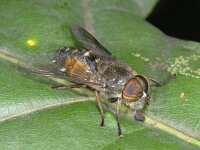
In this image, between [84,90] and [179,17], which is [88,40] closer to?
[84,90]

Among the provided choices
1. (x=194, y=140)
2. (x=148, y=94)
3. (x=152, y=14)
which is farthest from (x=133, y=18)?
(x=194, y=140)

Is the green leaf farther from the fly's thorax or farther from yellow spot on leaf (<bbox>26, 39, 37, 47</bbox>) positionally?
the fly's thorax

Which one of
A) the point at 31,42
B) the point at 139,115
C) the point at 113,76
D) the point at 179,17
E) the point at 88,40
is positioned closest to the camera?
the point at 139,115

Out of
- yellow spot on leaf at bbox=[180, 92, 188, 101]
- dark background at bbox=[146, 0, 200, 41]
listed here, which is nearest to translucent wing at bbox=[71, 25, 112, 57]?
yellow spot on leaf at bbox=[180, 92, 188, 101]

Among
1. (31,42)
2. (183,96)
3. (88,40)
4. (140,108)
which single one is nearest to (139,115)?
(140,108)

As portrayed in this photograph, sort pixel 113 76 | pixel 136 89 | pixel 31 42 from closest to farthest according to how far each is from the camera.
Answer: pixel 136 89
pixel 113 76
pixel 31 42

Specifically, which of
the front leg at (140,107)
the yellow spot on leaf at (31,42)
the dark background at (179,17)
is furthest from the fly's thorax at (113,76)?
the dark background at (179,17)

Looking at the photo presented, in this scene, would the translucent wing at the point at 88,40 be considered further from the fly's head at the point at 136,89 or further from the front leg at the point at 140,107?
the front leg at the point at 140,107
